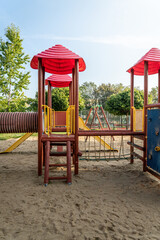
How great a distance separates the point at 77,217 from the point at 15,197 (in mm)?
1382

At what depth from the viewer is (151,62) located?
555 centimetres

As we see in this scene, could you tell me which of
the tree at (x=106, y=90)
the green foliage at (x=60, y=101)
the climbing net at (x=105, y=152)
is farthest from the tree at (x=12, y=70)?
the tree at (x=106, y=90)

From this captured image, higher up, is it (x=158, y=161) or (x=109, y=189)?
(x=158, y=161)

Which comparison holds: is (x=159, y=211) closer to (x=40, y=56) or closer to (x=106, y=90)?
(x=40, y=56)

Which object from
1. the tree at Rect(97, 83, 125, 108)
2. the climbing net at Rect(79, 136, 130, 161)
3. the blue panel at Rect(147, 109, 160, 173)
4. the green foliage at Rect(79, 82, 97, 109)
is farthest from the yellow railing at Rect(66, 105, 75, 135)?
the green foliage at Rect(79, 82, 97, 109)

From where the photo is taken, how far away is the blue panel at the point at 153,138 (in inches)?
168

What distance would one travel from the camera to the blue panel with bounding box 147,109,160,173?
4270mm

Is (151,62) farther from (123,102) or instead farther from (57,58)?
(123,102)

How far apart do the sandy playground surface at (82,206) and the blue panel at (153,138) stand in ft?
1.54

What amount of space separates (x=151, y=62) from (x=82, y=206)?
451 cm

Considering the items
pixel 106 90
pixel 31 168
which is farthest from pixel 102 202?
pixel 106 90

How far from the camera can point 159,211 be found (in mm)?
3094

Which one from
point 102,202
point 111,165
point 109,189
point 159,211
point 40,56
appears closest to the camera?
point 159,211

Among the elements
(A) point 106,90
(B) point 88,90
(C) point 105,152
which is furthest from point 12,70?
(B) point 88,90
